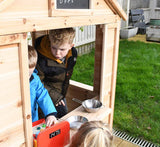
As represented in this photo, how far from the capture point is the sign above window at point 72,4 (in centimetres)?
140

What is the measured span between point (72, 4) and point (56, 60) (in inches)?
33.0

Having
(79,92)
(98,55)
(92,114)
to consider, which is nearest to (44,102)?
(92,114)

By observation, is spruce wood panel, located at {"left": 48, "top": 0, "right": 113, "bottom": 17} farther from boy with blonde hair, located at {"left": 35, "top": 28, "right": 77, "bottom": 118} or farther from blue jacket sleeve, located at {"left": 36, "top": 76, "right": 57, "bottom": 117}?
blue jacket sleeve, located at {"left": 36, "top": 76, "right": 57, "bottom": 117}

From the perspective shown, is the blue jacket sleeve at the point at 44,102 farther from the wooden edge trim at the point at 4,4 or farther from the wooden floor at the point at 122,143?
the wooden floor at the point at 122,143

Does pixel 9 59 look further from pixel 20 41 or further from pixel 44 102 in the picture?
pixel 44 102

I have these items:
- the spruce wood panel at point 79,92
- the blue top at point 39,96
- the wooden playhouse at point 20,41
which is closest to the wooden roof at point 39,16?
the wooden playhouse at point 20,41

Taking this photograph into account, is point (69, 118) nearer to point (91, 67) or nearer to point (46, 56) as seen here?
point (46, 56)

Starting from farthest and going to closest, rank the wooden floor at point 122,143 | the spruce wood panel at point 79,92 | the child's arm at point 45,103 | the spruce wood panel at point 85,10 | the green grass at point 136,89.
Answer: the green grass at point 136,89 < the wooden floor at point 122,143 < the spruce wood panel at point 79,92 < the child's arm at point 45,103 < the spruce wood panel at point 85,10

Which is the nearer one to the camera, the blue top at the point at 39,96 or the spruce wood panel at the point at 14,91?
the spruce wood panel at the point at 14,91

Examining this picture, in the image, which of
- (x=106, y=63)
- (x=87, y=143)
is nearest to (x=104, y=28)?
(x=106, y=63)

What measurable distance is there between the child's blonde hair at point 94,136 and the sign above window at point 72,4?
32.1 inches

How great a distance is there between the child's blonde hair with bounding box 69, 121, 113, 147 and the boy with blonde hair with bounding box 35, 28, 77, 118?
2.81 feet

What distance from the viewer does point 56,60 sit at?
2.25 m

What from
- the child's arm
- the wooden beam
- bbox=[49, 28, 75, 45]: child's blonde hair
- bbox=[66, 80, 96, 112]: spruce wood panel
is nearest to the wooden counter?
the child's arm
